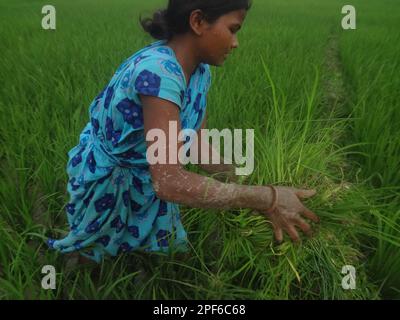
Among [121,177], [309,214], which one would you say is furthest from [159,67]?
[309,214]

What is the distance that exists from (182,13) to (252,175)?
0.47m

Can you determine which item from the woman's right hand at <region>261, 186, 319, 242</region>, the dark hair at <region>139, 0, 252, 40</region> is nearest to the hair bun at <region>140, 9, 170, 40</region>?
the dark hair at <region>139, 0, 252, 40</region>

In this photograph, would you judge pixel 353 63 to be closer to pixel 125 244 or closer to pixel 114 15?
pixel 125 244

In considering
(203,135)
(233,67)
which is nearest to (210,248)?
(203,135)

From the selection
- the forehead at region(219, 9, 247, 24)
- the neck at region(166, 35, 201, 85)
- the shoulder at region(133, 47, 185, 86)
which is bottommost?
the shoulder at region(133, 47, 185, 86)

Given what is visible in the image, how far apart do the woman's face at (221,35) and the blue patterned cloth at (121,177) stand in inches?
3.6

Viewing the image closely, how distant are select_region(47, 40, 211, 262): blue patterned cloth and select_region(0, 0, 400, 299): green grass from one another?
0.06 metres

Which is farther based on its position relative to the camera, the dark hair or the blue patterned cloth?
the blue patterned cloth

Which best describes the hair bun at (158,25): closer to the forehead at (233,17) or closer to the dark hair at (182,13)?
the dark hair at (182,13)

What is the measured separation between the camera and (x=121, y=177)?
1.10 metres

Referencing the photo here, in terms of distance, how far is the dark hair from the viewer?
854 millimetres

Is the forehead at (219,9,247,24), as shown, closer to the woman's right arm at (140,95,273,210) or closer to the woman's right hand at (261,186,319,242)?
the woman's right arm at (140,95,273,210)

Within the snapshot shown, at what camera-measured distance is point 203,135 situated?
125 cm

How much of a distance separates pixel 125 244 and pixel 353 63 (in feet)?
7.44
